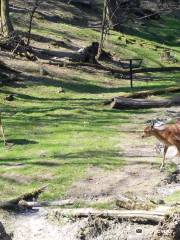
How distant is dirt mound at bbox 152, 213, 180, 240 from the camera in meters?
9.91

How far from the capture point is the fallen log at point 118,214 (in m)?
10.7

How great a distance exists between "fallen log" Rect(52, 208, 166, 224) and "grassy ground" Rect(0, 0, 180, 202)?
5.02ft

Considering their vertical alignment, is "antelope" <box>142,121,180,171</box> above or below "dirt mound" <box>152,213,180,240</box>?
above

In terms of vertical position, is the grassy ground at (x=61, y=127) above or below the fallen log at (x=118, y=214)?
below

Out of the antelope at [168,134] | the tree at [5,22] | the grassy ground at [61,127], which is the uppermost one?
the tree at [5,22]

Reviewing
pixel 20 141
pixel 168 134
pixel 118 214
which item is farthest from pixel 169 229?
pixel 20 141

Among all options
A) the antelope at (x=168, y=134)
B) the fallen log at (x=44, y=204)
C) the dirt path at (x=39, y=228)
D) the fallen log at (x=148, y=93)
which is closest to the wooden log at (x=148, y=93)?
the fallen log at (x=148, y=93)

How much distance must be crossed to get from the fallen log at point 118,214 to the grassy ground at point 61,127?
60.2 inches

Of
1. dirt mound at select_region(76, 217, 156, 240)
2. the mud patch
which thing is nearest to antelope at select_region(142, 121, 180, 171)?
the mud patch

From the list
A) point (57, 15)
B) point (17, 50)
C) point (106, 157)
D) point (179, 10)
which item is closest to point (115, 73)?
point (17, 50)

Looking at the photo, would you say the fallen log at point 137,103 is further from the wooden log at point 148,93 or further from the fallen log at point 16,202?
the fallen log at point 16,202

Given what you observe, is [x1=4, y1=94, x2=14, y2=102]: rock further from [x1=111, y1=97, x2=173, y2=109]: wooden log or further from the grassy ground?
[x1=111, y1=97, x2=173, y2=109]: wooden log

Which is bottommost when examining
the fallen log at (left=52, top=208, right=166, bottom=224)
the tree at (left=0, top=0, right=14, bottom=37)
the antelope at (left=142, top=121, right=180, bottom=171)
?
the fallen log at (left=52, top=208, right=166, bottom=224)

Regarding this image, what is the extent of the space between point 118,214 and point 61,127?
363 inches
